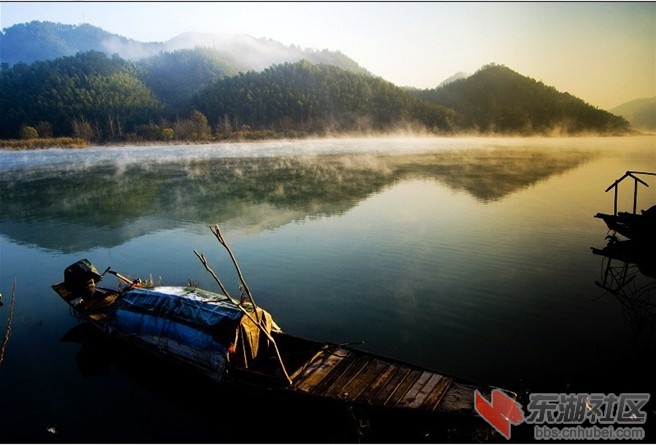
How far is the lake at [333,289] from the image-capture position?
45.2 ft

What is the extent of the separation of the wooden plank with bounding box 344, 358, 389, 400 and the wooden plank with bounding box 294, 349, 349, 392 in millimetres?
986

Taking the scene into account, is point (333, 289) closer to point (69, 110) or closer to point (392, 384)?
point (392, 384)

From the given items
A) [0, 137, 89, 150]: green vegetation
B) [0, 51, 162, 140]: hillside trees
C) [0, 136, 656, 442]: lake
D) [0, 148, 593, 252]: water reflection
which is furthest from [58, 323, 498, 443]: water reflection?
[0, 51, 162, 140]: hillside trees

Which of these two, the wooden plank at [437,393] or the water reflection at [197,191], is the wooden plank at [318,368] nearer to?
the wooden plank at [437,393]

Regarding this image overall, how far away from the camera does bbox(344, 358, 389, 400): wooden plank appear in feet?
38.9

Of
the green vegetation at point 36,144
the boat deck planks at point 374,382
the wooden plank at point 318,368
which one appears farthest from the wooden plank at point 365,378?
the green vegetation at point 36,144

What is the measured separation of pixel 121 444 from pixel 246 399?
160 inches

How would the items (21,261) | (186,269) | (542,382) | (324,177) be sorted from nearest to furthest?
1. (542,382)
2. (186,269)
3. (21,261)
4. (324,177)

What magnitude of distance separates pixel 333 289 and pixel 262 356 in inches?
320

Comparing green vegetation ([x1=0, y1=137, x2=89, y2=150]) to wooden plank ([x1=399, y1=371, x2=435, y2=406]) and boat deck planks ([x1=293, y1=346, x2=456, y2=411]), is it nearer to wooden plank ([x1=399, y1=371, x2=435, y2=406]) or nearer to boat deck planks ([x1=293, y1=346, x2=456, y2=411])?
boat deck planks ([x1=293, y1=346, x2=456, y2=411])

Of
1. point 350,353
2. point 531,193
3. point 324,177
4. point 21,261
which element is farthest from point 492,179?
point 21,261

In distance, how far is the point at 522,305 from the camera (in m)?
19.5

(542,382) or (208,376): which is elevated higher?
(208,376)

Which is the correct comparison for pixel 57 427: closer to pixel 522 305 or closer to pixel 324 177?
pixel 522 305
